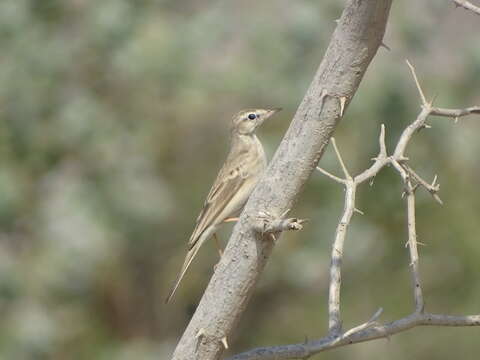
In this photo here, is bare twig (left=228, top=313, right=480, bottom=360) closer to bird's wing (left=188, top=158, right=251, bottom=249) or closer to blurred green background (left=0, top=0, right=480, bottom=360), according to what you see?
bird's wing (left=188, top=158, right=251, bottom=249)

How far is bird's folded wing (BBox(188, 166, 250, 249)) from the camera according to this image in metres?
5.67

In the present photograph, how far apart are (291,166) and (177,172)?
6661 millimetres

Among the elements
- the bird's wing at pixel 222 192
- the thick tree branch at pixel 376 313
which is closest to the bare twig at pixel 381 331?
the thick tree branch at pixel 376 313

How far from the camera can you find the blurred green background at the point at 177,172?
28.7 feet

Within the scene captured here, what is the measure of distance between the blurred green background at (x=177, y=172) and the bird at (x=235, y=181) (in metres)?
1.68

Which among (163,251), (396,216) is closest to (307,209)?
(396,216)

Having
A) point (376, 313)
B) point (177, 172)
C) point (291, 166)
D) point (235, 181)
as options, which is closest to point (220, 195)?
point (235, 181)

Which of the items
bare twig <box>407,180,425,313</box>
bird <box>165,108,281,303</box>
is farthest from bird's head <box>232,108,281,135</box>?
bare twig <box>407,180,425,313</box>

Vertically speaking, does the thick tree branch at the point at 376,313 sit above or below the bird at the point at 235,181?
below

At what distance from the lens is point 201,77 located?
9.03 m

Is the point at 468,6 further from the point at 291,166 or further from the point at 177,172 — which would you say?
the point at 177,172

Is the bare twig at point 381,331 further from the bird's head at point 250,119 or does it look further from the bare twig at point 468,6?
the bird's head at point 250,119

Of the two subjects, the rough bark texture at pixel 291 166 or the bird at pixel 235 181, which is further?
the bird at pixel 235 181

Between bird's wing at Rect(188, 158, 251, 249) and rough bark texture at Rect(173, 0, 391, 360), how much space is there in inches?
84.4
